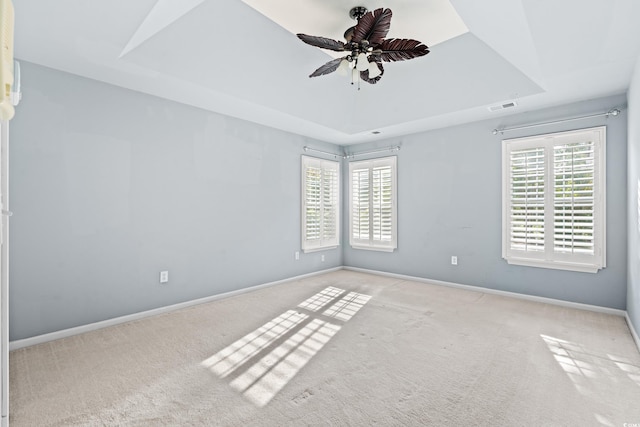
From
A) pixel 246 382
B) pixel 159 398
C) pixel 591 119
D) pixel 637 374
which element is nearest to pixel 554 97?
pixel 591 119

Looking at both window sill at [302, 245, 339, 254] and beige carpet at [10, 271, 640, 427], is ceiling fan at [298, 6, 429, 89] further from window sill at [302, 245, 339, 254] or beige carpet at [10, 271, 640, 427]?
window sill at [302, 245, 339, 254]

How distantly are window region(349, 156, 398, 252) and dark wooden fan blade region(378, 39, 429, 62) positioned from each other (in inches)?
108

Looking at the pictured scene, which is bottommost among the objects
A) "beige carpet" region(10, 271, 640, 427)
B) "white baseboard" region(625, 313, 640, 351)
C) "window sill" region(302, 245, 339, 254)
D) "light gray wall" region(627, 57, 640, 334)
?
"beige carpet" region(10, 271, 640, 427)

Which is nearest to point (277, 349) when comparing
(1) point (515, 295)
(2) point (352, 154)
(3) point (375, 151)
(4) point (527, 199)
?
(1) point (515, 295)

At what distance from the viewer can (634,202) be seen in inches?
117

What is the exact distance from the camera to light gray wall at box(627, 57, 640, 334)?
274 cm

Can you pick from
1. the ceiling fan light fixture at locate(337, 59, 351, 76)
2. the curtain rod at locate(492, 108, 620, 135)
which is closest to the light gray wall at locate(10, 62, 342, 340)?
the ceiling fan light fixture at locate(337, 59, 351, 76)

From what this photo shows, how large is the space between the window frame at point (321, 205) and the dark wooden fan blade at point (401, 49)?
2.74 meters

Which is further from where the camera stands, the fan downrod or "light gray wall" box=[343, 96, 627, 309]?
"light gray wall" box=[343, 96, 627, 309]

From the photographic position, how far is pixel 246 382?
7.15 feet

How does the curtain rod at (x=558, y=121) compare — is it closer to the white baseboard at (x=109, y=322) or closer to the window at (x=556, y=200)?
the window at (x=556, y=200)

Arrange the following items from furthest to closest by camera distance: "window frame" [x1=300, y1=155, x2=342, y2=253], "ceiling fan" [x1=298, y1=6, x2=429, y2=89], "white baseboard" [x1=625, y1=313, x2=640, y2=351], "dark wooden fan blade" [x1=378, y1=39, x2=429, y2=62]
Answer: "window frame" [x1=300, y1=155, x2=342, y2=253] → "white baseboard" [x1=625, y1=313, x2=640, y2=351] → "dark wooden fan blade" [x1=378, y1=39, x2=429, y2=62] → "ceiling fan" [x1=298, y1=6, x2=429, y2=89]

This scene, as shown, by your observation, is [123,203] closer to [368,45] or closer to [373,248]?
[368,45]

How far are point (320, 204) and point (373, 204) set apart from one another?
0.94 metres
